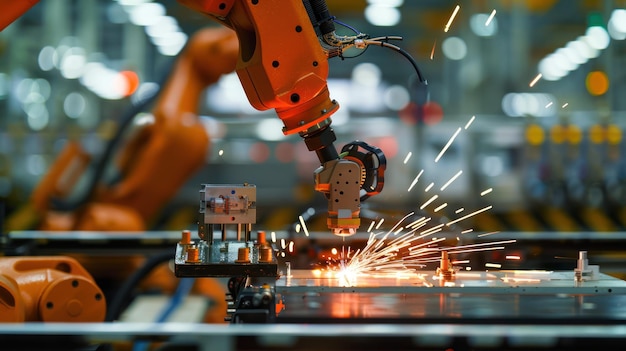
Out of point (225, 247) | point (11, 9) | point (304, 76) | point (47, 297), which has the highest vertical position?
point (11, 9)

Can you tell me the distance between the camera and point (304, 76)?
2.32 meters

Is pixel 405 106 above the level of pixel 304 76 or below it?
above

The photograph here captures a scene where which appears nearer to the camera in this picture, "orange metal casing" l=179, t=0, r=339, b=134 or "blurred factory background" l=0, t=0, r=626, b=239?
"orange metal casing" l=179, t=0, r=339, b=134

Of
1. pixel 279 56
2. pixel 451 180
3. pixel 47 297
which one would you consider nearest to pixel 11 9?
pixel 279 56

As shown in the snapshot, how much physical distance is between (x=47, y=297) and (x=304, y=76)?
1264mm

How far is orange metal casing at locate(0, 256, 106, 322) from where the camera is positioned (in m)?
2.39

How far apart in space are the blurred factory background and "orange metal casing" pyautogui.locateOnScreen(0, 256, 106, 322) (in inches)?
253

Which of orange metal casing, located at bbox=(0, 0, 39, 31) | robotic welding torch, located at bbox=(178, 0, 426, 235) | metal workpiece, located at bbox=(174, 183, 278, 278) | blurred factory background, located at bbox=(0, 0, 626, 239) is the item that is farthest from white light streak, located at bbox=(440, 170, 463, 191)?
orange metal casing, located at bbox=(0, 0, 39, 31)

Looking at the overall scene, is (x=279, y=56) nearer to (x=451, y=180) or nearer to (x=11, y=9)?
(x=11, y=9)

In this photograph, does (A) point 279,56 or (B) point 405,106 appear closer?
(A) point 279,56

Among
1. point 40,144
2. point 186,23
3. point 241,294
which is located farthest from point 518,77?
point 241,294

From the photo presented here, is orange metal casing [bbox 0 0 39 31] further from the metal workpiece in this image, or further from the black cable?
the black cable

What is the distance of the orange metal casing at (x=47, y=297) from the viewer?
7.85 feet

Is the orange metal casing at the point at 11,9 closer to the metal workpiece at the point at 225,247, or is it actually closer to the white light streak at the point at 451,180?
the metal workpiece at the point at 225,247
